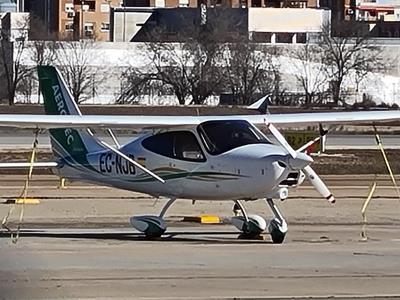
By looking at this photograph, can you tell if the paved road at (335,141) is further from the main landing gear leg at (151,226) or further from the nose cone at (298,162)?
the nose cone at (298,162)

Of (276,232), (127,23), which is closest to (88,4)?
(127,23)

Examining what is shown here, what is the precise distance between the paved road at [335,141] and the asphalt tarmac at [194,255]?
2420 centimetres

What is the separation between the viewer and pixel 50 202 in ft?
94.2

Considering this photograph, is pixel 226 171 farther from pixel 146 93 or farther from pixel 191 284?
pixel 146 93

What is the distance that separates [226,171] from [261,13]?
3789 inches

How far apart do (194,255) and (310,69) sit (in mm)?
85105

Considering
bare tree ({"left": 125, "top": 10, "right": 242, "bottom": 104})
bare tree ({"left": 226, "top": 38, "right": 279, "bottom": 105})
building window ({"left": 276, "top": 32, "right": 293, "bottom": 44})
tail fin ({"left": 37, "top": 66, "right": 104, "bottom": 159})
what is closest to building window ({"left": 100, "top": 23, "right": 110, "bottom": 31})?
building window ({"left": 276, "top": 32, "right": 293, "bottom": 44})

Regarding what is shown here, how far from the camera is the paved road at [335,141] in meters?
53.9

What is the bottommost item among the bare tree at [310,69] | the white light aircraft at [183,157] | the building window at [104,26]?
the bare tree at [310,69]

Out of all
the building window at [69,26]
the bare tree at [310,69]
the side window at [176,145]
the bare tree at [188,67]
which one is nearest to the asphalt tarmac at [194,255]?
the side window at [176,145]

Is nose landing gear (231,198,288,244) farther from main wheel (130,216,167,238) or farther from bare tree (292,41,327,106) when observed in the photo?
bare tree (292,41,327,106)

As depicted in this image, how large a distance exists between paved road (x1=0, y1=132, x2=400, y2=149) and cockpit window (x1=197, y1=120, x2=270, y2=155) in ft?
96.0

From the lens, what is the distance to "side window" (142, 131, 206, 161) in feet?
71.2

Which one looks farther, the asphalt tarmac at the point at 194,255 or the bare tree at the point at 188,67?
the bare tree at the point at 188,67
